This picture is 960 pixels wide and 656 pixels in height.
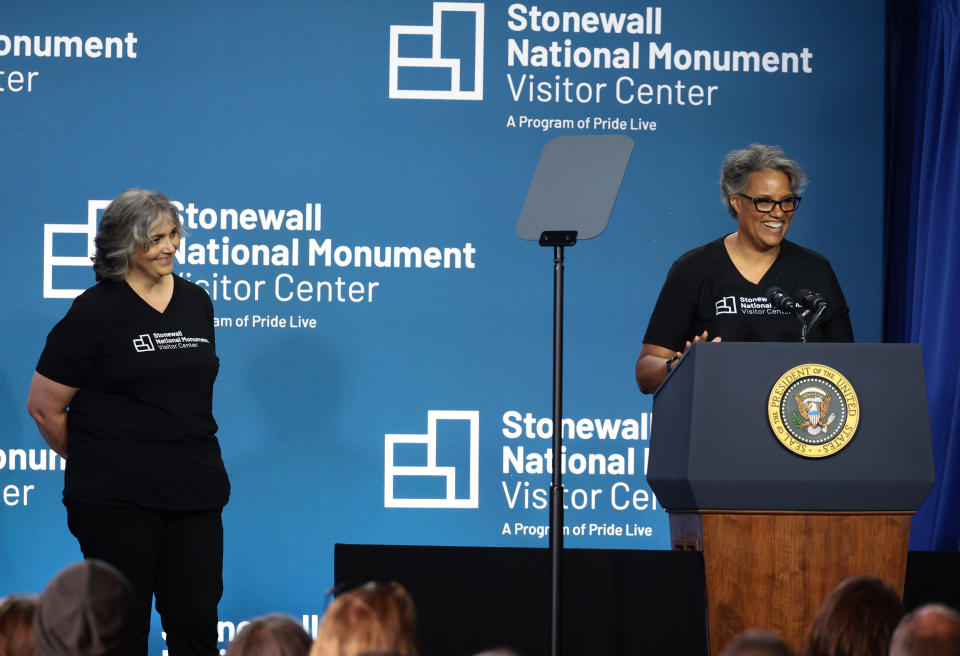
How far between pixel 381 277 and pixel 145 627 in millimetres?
1934

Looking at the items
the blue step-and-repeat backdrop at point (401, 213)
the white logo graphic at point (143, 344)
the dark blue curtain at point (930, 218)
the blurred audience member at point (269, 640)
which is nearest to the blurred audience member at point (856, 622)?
the blurred audience member at point (269, 640)

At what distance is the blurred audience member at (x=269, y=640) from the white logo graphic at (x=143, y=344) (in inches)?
63.6

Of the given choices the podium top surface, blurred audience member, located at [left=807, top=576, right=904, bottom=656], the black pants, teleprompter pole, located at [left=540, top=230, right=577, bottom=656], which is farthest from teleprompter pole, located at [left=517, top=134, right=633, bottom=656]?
the black pants

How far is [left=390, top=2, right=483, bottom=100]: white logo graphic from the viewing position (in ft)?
15.0

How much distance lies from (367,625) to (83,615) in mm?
390

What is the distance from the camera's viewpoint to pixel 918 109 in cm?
441

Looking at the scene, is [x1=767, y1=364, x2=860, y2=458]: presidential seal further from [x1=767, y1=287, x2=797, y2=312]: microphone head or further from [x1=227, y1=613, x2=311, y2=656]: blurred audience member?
[x1=227, y1=613, x2=311, y2=656]: blurred audience member

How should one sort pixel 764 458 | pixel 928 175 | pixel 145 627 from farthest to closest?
pixel 928 175 < pixel 145 627 < pixel 764 458

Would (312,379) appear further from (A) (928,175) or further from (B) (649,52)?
(A) (928,175)

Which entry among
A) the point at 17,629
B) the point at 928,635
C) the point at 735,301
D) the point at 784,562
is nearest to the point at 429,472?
the point at 735,301

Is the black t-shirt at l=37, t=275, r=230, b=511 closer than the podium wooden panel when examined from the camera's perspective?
No

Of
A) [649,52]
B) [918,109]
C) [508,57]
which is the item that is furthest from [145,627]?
[918,109]

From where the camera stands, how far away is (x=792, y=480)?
7.63 ft

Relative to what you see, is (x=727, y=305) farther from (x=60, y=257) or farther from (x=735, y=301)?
(x=60, y=257)
